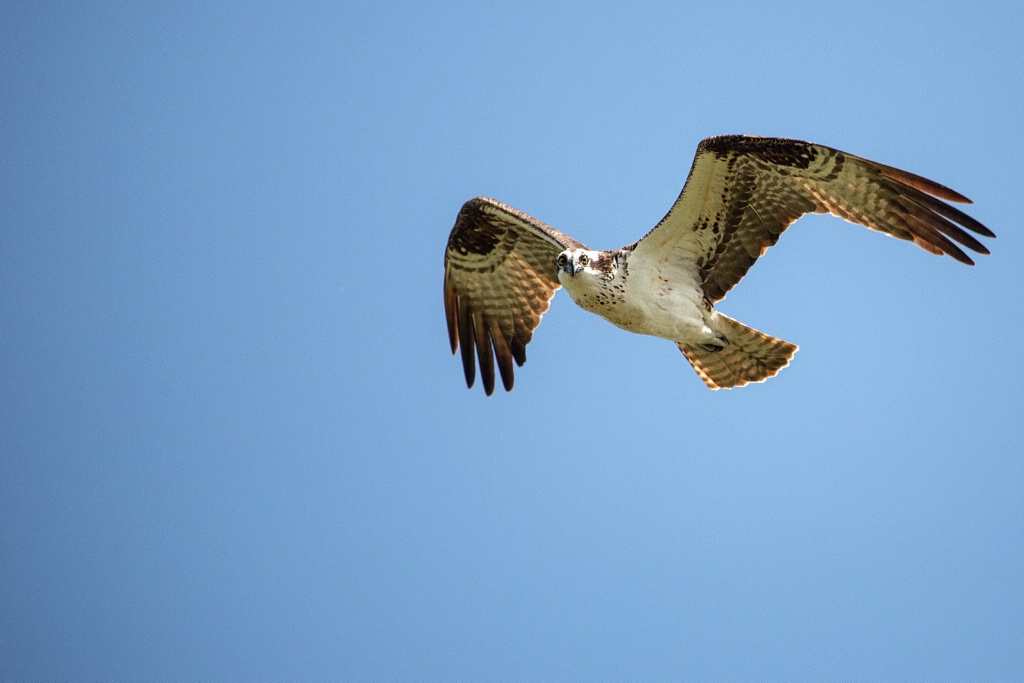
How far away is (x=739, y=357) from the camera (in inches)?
395

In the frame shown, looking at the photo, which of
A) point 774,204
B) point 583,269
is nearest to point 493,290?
point 583,269

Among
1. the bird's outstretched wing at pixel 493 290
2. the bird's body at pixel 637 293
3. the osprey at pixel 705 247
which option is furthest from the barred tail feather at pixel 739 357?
the bird's outstretched wing at pixel 493 290

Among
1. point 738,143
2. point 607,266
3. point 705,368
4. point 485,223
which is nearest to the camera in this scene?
point 738,143

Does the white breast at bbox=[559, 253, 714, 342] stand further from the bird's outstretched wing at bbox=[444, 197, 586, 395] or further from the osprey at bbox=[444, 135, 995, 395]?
the bird's outstretched wing at bbox=[444, 197, 586, 395]

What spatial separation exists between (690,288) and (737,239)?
57 centimetres

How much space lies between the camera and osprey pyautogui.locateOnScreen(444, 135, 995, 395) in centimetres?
871

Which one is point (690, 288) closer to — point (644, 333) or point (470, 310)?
point (644, 333)

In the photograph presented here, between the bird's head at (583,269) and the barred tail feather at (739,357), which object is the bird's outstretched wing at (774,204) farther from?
the barred tail feather at (739,357)

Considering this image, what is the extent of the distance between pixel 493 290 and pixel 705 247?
8.25ft

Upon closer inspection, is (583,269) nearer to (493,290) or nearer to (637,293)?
(637,293)

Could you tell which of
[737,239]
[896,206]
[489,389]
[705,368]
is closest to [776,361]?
[705,368]

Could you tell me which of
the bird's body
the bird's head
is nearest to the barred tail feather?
the bird's body

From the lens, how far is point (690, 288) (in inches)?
379

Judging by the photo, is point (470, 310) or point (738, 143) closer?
point (738, 143)
